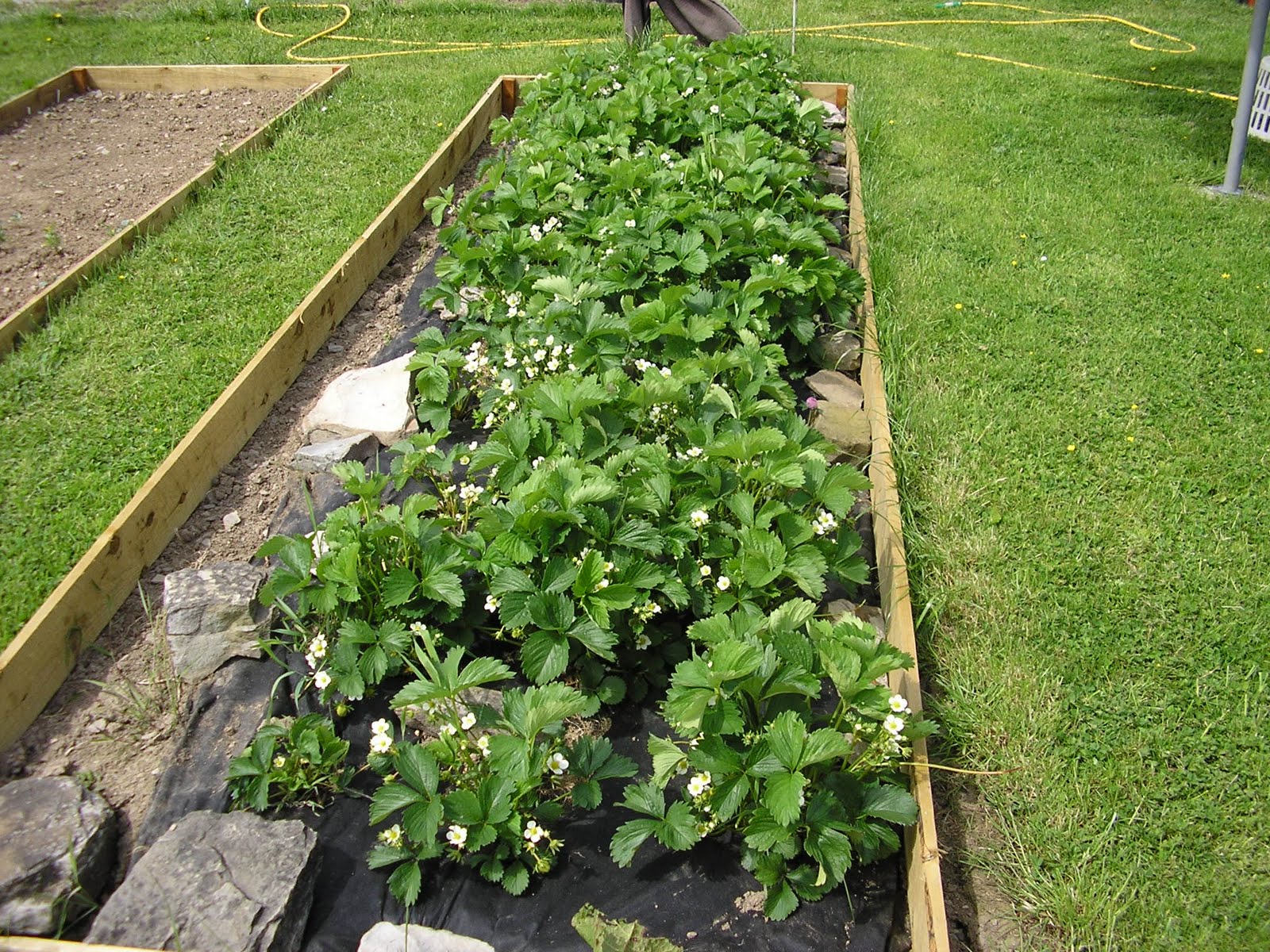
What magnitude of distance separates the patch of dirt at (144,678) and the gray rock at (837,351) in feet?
6.26

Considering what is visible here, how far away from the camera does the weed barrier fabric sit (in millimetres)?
1963

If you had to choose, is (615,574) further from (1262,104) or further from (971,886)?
(1262,104)

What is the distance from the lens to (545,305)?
3430 mm

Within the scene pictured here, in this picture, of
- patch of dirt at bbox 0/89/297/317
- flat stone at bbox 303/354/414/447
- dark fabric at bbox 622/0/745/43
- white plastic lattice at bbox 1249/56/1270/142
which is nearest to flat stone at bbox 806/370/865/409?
flat stone at bbox 303/354/414/447

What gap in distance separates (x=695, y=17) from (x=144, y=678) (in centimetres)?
570

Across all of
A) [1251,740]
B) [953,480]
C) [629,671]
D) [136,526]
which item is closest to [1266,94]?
[953,480]

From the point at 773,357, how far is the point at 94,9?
8.24 m

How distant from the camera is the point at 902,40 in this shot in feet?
25.0

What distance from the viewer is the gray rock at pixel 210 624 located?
2.54 meters

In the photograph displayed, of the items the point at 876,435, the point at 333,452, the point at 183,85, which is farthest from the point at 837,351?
the point at 183,85

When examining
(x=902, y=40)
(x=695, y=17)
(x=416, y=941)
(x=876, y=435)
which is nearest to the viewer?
(x=416, y=941)

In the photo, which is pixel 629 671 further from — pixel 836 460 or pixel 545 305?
pixel 545 305

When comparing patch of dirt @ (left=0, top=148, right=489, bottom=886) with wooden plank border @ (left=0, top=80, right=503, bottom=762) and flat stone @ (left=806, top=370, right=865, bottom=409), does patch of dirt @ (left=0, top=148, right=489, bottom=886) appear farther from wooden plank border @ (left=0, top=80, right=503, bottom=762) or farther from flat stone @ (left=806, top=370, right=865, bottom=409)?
flat stone @ (left=806, top=370, right=865, bottom=409)

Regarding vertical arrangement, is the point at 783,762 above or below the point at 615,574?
below
